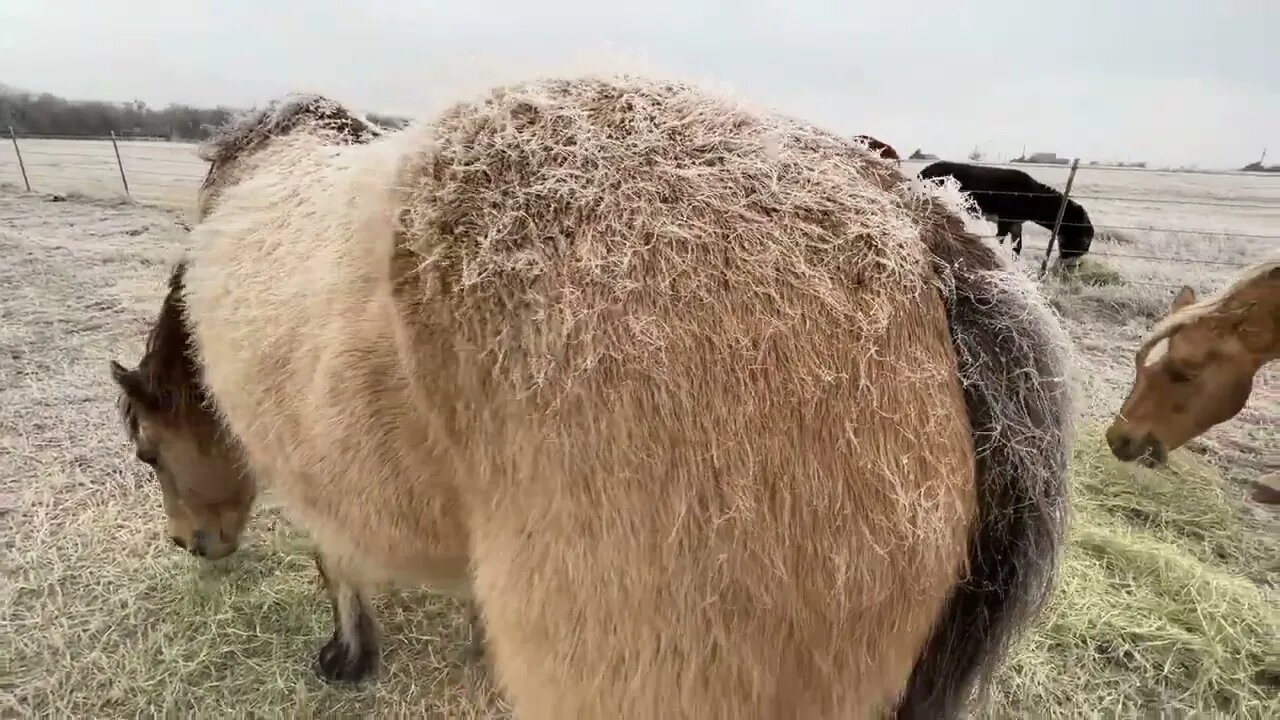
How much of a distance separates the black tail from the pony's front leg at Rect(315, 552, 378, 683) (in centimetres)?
155

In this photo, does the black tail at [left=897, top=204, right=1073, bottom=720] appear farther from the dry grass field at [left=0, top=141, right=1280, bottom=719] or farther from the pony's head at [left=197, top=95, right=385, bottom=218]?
the pony's head at [left=197, top=95, right=385, bottom=218]

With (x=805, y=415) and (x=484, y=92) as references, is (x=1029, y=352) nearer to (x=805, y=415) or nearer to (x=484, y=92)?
(x=805, y=415)

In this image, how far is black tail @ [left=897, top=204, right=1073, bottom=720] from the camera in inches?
30.0

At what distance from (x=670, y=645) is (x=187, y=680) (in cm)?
178

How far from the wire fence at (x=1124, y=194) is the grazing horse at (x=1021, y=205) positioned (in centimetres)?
6

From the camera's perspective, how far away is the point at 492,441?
0.76m

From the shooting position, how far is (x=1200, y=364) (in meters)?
2.40

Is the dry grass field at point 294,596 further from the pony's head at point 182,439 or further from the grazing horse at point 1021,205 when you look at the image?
the grazing horse at point 1021,205

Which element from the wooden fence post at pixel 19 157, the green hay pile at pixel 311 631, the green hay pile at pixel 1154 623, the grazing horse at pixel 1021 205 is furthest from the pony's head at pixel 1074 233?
the wooden fence post at pixel 19 157

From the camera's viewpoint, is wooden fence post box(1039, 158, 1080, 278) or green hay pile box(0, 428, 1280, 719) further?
wooden fence post box(1039, 158, 1080, 278)

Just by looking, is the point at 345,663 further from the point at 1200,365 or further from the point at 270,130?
the point at 1200,365

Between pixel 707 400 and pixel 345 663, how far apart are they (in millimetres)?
1660

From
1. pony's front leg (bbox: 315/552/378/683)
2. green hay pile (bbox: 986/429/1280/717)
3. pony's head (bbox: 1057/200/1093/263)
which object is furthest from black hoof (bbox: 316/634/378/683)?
pony's head (bbox: 1057/200/1093/263)

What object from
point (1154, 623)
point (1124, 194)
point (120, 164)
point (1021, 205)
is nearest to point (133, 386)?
point (1154, 623)
